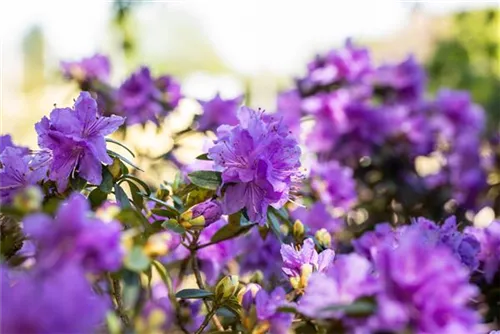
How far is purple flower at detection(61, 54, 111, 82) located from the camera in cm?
217

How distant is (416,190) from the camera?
2404mm

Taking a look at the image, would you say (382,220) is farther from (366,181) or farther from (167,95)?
(167,95)

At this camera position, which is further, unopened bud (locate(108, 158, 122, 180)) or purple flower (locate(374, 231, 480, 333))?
unopened bud (locate(108, 158, 122, 180))

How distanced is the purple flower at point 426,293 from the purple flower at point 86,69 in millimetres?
1670

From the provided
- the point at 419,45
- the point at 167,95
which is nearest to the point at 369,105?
the point at 167,95

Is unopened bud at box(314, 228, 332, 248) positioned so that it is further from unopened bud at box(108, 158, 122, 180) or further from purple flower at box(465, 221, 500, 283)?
unopened bud at box(108, 158, 122, 180)

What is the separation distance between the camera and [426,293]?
Answer: 624mm

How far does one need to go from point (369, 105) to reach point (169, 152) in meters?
0.87

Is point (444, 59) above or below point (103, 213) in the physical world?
below

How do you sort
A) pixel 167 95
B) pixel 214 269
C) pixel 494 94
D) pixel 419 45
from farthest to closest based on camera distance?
pixel 419 45
pixel 494 94
pixel 167 95
pixel 214 269

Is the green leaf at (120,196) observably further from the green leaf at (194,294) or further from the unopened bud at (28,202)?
the unopened bud at (28,202)

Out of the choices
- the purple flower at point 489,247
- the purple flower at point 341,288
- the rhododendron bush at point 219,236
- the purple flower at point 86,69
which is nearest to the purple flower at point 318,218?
the rhododendron bush at point 219,236

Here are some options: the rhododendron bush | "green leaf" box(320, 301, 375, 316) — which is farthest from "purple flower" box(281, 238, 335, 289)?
"green leaf" box(320, 301, 375, 316)

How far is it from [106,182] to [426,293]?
52 cm
